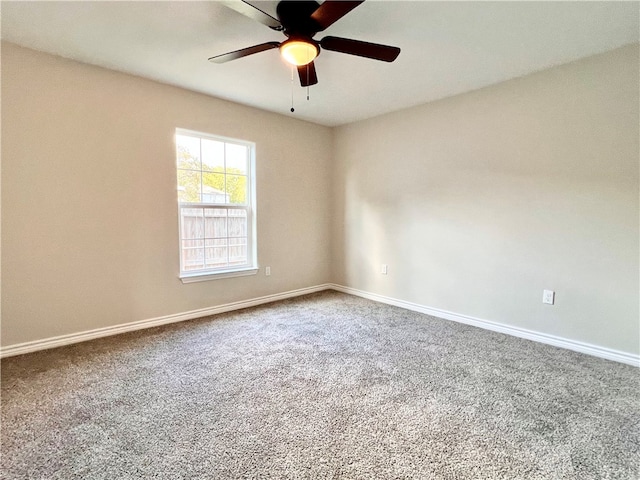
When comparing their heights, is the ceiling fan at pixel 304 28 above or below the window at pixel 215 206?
above

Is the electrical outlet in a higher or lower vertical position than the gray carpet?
higher

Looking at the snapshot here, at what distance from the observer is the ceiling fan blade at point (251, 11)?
5.17 feet

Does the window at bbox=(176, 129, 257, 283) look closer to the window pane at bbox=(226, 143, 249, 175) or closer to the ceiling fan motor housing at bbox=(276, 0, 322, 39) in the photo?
the window pane at bbox=(226, 143, 249, 175)

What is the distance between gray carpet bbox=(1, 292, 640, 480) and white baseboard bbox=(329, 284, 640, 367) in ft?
0.36

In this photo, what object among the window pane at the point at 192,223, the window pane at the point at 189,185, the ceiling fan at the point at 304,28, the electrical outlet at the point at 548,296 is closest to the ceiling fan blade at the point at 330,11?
the ceiling fan at the point at 304,28

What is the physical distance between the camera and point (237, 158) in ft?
12.5

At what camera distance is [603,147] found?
2.50m

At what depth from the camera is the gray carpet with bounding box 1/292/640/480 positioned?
1429 mm

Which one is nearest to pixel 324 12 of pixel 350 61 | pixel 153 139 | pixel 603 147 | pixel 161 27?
pixel 350 61

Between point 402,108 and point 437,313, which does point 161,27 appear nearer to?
point 402,108

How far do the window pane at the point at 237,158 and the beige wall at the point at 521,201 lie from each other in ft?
5.28

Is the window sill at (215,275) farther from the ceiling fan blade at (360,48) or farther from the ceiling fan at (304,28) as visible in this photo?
the ceiling fan blade at (360,48)

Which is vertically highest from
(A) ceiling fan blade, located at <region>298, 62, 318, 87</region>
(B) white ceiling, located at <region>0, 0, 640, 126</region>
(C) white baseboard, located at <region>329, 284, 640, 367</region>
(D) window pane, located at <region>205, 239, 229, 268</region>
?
(B) white ceiling, located at <region>0, 0, 640, 126</region>

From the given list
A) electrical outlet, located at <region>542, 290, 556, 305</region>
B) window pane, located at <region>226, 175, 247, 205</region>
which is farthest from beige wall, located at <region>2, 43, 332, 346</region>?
electrical outlet, located at <region>542, 290, 556, 305</region>
